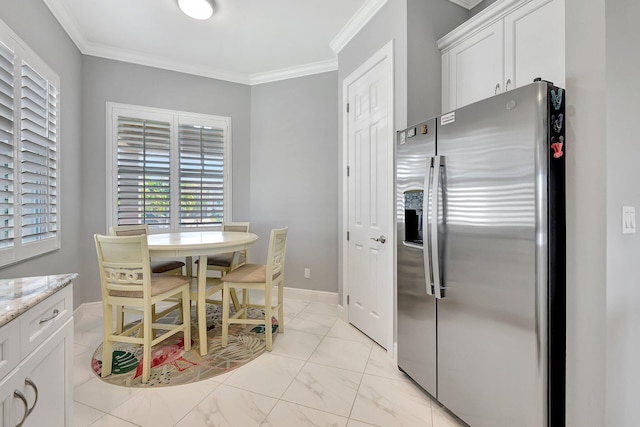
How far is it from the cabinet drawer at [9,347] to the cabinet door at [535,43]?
2.54 metres

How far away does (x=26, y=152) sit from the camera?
2.02m

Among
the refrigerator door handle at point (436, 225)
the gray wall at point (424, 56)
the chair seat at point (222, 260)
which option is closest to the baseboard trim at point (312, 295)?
the chair seat at point (222, 260)

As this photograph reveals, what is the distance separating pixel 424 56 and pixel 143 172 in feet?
10.4

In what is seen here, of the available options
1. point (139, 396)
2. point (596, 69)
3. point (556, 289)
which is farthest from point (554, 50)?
point (139, 396)

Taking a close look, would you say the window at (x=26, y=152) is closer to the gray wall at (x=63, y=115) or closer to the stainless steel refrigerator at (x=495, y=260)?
the gray wall at (x=63, y=115)

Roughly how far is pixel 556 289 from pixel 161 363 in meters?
2.50

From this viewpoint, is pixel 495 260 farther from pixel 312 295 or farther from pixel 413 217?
pixel 312 295

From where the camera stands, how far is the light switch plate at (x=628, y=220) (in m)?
1.16

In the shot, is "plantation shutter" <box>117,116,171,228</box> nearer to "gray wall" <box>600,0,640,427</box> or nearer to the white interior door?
the white interior door

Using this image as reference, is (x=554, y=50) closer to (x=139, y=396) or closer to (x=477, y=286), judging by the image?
(x=477, y=286)

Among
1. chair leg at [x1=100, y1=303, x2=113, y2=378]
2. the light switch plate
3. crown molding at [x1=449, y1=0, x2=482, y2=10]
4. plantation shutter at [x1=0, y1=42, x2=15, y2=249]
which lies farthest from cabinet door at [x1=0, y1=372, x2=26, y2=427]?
crown molding at [x1=449, y1=0, x2=482, y2=10]

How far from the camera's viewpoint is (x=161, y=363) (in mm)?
2082

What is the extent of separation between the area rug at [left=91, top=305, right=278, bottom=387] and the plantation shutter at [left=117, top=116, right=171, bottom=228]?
4.86ft

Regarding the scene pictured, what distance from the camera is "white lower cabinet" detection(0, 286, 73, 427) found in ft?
2.81
